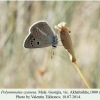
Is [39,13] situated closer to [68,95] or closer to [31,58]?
[31,58]

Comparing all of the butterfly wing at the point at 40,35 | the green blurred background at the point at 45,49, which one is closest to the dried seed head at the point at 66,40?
the butterfly wing at the point at 40,35

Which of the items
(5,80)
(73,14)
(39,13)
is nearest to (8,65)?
(5,80)

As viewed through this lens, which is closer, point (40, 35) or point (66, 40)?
point (66, 40)

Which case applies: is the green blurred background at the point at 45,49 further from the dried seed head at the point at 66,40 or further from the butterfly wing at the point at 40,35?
the dried seed head at the point at 66,40

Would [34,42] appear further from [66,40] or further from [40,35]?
[66,40]

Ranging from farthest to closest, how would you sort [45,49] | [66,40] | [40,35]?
1. [45,49]
2. [40,35]
3. [66,40]

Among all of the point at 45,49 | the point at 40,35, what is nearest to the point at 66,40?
the point at 40,35
